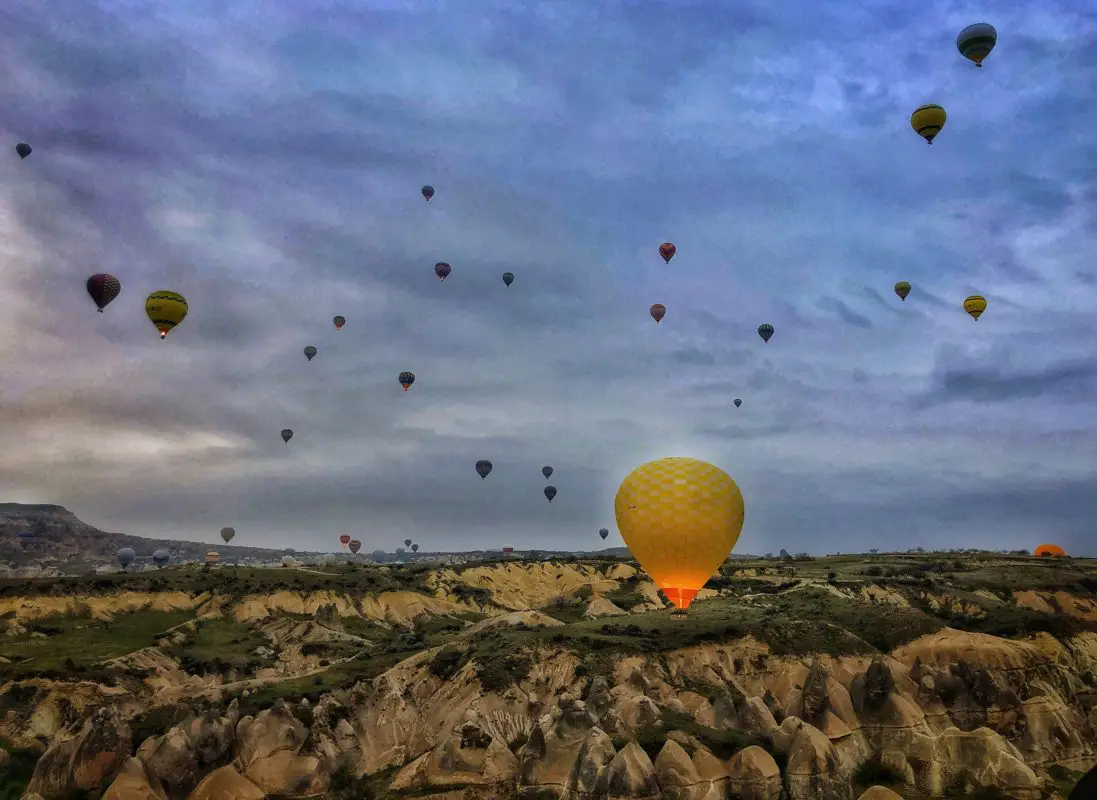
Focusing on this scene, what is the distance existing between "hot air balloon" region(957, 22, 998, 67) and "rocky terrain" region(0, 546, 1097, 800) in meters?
48.7

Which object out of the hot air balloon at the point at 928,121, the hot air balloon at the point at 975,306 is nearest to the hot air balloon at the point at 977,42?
the hot air balloon at the point at 928,121

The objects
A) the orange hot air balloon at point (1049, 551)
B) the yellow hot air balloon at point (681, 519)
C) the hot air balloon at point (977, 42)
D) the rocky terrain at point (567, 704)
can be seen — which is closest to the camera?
the rocky terrain at point (567, 704)

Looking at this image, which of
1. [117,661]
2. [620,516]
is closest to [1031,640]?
[620,516]

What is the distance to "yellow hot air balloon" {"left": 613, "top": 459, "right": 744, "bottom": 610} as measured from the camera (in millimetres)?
45156

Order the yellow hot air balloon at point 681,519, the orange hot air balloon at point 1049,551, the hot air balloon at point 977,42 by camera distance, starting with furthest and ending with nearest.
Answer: the orange hot air balloon at point 1049,551
the hot air balloon at point 977,42
the yellow hot air balloon at point 681,519

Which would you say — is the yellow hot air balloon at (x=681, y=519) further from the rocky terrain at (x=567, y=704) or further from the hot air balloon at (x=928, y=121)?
the hot air balloon at (x=928, y=121)

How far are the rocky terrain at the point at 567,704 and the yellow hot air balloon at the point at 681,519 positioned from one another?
320 inches

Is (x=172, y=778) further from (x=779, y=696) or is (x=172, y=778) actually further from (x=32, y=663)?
(x=779, y=696)

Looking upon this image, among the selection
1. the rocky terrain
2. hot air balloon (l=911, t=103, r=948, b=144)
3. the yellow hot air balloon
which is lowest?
the rocky terrain

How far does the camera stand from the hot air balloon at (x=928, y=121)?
224ft

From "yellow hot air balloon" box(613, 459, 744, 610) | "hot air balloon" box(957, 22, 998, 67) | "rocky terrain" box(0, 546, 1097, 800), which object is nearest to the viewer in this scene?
"rocky terrain" box(0, 546, 1097, 800)

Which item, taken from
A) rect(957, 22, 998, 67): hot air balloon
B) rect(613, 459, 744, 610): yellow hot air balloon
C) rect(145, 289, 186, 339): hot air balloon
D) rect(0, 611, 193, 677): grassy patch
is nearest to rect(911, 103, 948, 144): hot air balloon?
rect(957, 22, 998, 67): hot air balloon

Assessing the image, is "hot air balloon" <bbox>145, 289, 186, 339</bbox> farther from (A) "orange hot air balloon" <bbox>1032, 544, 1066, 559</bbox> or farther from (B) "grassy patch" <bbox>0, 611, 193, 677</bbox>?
(A) "orange hot air balloon" <bbox>1032, 544, 1066, 559</bbox>

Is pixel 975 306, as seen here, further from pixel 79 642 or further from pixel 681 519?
pixel 79 642
